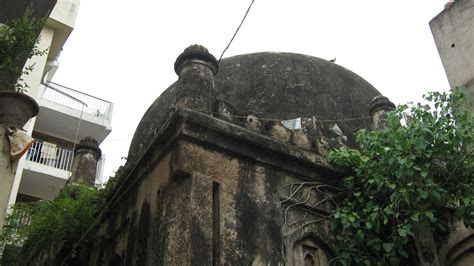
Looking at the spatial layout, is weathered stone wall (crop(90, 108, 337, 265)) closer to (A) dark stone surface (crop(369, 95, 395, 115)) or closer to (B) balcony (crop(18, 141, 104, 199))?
(A) dark stone surface (crop(369, 95, 395, 115))

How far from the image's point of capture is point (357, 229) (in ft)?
15.9

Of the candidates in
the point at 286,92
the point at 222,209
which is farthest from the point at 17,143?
the point at 286,92

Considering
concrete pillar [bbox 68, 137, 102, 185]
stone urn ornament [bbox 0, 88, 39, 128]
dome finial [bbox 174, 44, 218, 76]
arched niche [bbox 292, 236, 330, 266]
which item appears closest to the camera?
stone urn ornament [bbox 0, 88, 39, 128]

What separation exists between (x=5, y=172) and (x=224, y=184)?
192 centimetres

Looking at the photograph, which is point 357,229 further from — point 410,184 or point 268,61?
point 268,61

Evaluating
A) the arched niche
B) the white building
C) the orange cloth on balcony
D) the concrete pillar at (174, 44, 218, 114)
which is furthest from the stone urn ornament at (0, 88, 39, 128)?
the white building

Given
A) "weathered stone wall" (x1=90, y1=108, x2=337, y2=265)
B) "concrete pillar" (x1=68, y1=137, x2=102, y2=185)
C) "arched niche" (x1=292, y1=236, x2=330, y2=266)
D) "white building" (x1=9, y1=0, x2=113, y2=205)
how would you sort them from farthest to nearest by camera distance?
"white building" (x1=9, y1=0, x2=113, y2=205)
"concrete pillar" (x1=68, y1=137, x2=102, y2=185)
"arched niche" (x1=292, y1=236, x2=330, y2=266)
"weathered stone wall" (x1=90, y1=108, x2=337, y2=265)

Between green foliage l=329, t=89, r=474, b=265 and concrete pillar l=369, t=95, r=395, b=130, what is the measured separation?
3.82ft

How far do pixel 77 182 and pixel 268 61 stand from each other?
3.51 meters

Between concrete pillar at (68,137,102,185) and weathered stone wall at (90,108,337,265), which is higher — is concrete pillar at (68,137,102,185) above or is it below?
above

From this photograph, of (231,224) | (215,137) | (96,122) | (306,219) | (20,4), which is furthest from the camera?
(96,122)

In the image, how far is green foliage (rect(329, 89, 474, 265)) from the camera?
182 inches

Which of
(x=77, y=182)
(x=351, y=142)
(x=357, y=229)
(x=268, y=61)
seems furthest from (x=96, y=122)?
(x=357, y=229)

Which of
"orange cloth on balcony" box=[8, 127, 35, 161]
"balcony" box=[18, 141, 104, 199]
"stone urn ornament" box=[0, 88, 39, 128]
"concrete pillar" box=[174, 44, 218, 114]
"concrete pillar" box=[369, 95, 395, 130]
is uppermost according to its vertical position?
"balcony" box=[18, 141, 104, 199]
